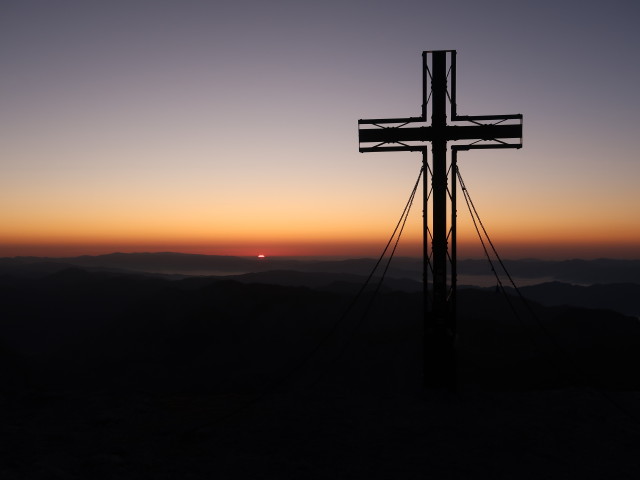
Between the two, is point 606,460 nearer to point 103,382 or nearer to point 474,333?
point 474,333

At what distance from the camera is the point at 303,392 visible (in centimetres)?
1415

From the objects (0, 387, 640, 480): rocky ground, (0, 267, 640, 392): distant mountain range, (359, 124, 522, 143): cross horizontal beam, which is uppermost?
(359, 124, 522, 143): cross horizontal beam

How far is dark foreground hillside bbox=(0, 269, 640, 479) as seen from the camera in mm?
9656

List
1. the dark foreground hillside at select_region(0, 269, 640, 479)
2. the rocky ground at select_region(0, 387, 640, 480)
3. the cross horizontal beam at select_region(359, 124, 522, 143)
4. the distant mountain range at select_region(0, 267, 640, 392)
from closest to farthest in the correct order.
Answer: the rocky ground at select_region(0, 387, 640, 480)
the dark foreground hillside at select_region(0, 269, 640, 479)
the cross horizontal beam at select_region(359, 124, 522, 143)
the distant mountain range at select_region(0, 267, 640, 392)

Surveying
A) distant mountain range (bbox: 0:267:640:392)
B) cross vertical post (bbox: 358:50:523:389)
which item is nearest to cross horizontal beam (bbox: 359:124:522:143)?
cross vertical post (bbox: 358:50:523:389)

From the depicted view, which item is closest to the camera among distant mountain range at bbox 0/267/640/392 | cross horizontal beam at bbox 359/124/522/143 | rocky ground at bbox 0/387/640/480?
rocky ground at bbox 0/387/640/480

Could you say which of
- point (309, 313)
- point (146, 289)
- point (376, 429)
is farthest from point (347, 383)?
point (146, 289)

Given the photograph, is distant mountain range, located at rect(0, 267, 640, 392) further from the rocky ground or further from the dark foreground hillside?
the rocky ground

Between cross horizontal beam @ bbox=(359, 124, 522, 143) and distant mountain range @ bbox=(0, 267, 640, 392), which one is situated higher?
Result: cross horizontal beam @ bbox=(359, 124, 522, 143)

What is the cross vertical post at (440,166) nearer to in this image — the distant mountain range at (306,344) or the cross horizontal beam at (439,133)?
the cross horizontal beam at (439,133)

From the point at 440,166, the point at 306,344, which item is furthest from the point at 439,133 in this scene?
the point at 306,344

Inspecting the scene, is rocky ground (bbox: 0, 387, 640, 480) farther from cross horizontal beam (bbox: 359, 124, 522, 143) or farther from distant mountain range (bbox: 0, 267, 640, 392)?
distant mountain range (bbox: 0, 267, 640, 392)

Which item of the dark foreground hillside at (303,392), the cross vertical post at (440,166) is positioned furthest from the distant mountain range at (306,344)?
the cross vertical post at (440,166)

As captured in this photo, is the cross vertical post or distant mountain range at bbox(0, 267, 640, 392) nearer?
the cross vertical post
